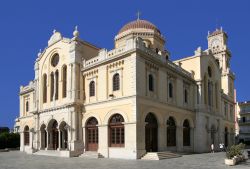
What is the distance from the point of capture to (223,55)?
175 ft

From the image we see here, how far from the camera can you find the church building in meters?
25.8

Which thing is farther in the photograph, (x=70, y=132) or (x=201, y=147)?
(x=201, y=147)

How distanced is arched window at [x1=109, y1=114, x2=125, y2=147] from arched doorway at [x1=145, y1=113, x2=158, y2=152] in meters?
A: 2.15

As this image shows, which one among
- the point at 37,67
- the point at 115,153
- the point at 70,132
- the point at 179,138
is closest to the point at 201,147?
the point at 179,138

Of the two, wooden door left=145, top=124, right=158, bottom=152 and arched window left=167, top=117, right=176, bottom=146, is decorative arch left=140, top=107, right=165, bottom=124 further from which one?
arched window left=167, top=117, right=176, bottom=146

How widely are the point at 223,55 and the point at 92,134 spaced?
33.1 metres

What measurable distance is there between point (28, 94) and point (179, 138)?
21.6m

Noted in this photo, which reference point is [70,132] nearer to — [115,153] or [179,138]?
[115,153]

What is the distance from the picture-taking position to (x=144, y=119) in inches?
1008

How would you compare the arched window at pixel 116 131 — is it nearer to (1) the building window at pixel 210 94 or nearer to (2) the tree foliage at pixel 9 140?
(1) the building window at pixel 210 94

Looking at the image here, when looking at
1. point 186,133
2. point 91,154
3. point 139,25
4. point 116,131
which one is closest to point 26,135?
point 91,154

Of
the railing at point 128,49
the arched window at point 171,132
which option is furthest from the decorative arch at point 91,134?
the arched window at point 171,132

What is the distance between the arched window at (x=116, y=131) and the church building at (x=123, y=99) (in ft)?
0.27

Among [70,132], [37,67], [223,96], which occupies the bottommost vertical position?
[70,132]
